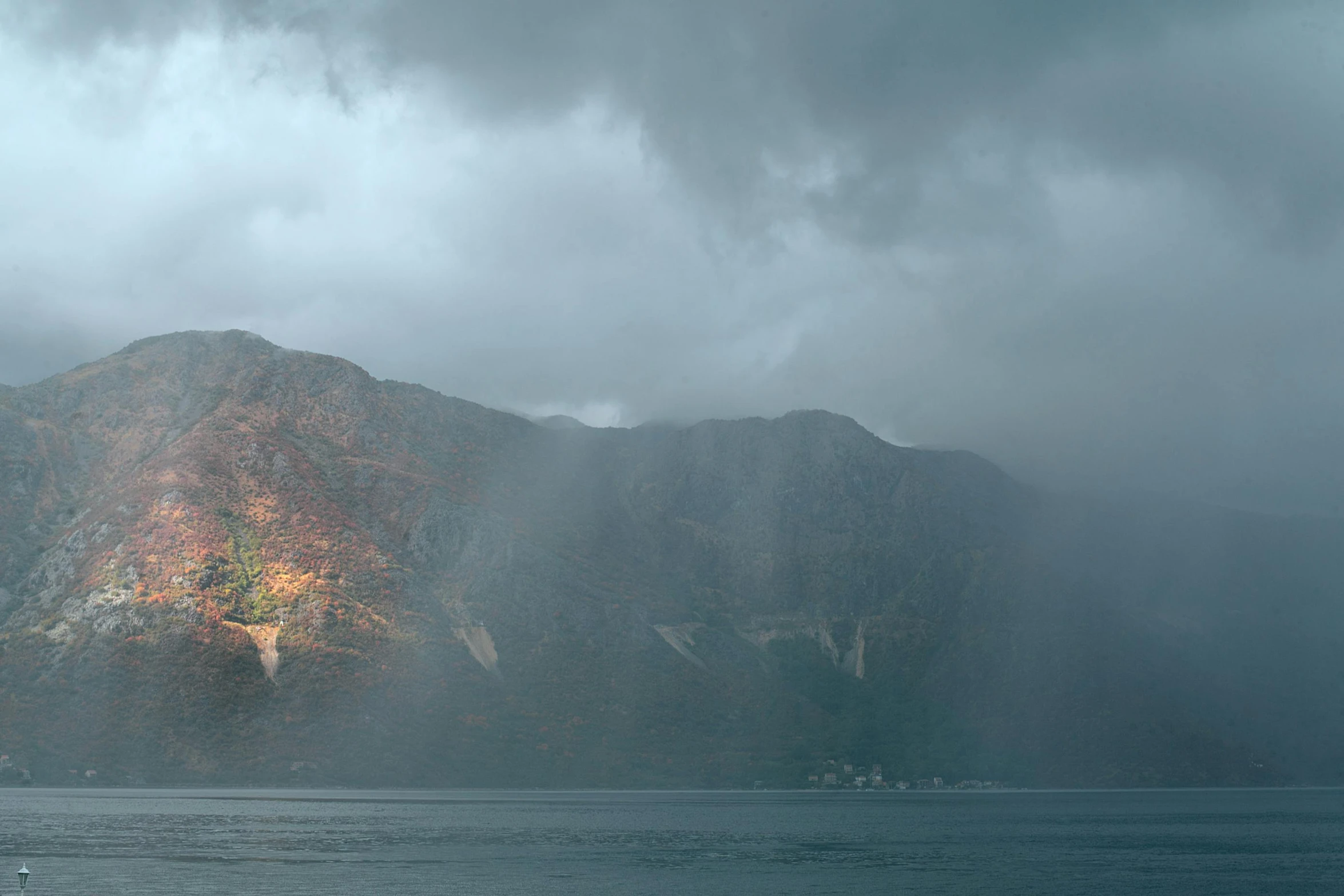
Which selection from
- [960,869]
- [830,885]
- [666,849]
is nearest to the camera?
[830,885]

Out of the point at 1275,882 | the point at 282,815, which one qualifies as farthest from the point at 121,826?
the point at 1275,882

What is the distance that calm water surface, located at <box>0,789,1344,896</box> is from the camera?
326 ft

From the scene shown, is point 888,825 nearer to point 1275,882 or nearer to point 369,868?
point 1275,882

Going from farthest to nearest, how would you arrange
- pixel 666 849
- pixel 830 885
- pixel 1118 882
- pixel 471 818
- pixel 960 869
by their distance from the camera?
pixel 471 818
pixel 666 849
pixel 960 869
pixel 1118 882
pixel 830 885

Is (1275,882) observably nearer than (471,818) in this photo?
Yes

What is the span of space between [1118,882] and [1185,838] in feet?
214

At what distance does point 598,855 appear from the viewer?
12612cm

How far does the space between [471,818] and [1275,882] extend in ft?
366

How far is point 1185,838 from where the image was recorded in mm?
168875

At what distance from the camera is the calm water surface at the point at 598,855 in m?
99.3

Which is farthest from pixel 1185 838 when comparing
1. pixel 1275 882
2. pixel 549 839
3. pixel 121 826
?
pixel 121 826

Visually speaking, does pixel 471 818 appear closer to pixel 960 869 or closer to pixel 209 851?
pixel 209 851

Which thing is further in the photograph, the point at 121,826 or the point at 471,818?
the point at 471,818

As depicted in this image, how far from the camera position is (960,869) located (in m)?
122
